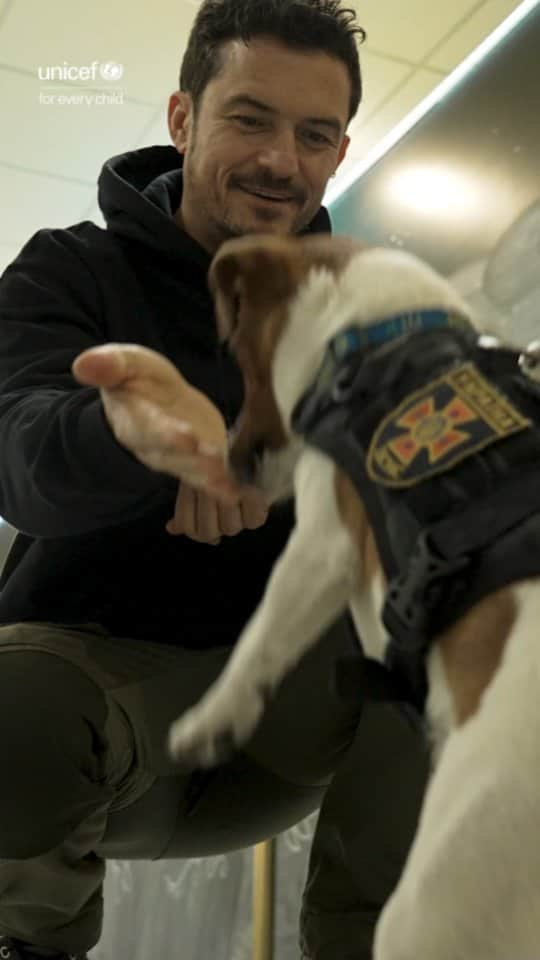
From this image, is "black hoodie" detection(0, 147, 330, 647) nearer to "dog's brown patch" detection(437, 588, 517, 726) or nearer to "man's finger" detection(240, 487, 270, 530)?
"man's finger" detection(240, 487, 270, 530)

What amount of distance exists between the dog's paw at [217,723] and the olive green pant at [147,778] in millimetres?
202

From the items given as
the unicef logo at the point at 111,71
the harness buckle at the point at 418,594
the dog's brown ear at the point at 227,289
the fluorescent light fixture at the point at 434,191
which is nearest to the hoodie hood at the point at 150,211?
the dog's brown ear at the point at 227,289

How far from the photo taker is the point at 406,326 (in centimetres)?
75

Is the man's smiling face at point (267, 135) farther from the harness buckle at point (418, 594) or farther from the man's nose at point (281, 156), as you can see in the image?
the harness buckle at point (418, 594)

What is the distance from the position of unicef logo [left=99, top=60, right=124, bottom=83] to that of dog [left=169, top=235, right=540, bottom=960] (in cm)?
169

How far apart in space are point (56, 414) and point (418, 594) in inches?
16.9

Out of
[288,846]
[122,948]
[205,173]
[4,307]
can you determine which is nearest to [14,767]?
[4,307]

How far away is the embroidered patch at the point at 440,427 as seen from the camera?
65 cm

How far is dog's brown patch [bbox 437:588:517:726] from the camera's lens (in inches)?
23.7

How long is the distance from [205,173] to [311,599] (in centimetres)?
70

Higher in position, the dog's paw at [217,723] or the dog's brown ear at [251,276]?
the dog's brown ear at [251,276]

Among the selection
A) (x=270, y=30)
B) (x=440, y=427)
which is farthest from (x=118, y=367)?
(x=270, y=30)

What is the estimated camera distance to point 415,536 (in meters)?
0.65

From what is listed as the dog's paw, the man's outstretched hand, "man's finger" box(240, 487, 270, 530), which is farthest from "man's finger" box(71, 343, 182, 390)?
the dog's paw
